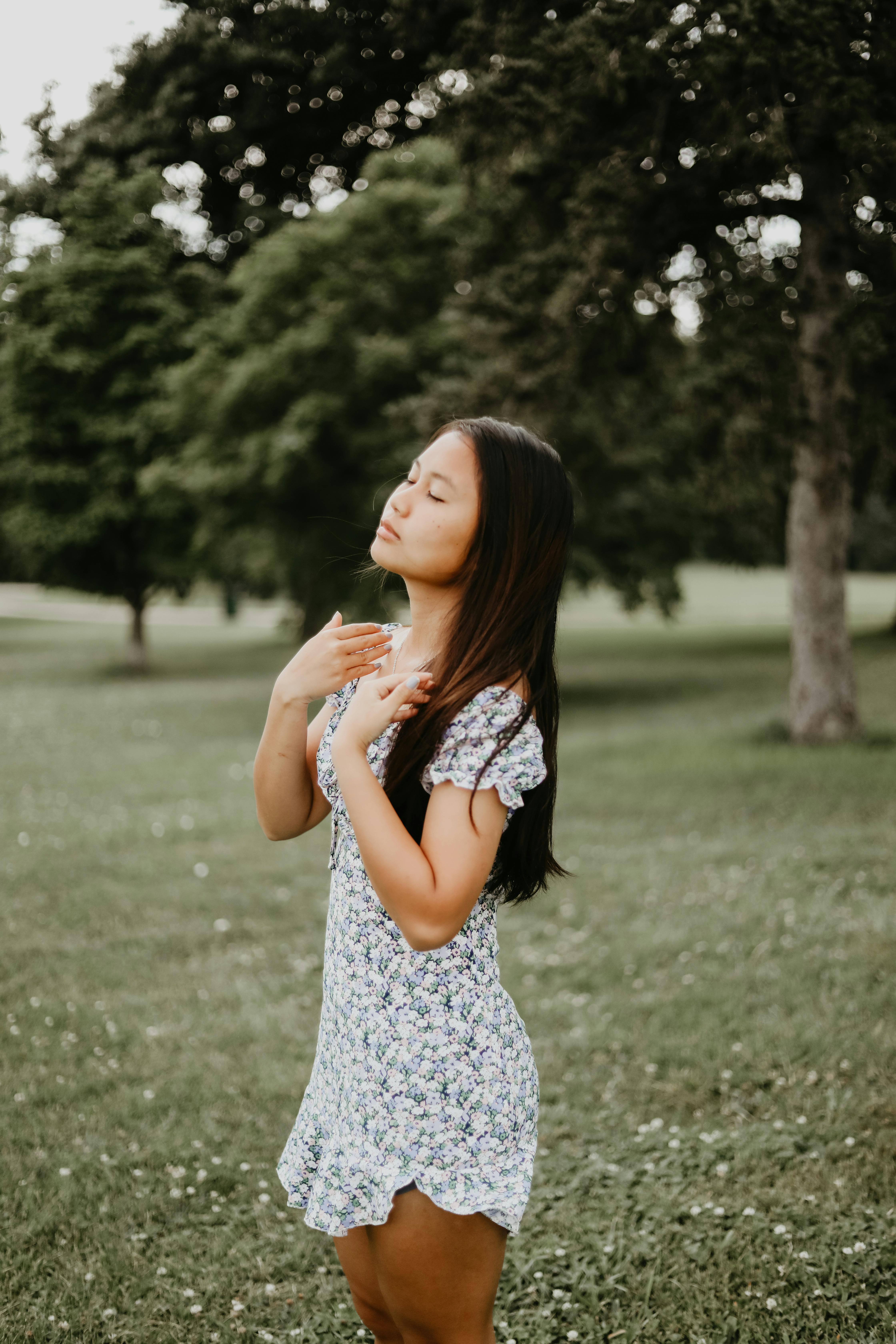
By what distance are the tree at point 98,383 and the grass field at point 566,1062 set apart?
561 inches

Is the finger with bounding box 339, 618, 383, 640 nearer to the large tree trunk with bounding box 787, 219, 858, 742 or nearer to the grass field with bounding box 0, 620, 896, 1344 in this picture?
the grass field with bounding box 0, 620, 896, 1344

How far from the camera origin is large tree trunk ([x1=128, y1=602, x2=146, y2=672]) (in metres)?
26.2

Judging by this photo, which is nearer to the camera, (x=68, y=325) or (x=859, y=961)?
(x=859, y=961)

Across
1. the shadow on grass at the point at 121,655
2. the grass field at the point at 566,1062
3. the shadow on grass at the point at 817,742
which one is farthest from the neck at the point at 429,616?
the shadow on grass at the point at 121,655

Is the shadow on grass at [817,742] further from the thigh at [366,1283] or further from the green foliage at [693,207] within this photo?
the thigh at [366,1283]

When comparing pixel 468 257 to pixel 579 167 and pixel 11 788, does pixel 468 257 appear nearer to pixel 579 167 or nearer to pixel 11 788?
pixel 579 167

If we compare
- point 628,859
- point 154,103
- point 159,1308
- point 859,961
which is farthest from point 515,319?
point 154,103

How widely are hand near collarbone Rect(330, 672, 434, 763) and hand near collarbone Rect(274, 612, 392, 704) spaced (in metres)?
0.09

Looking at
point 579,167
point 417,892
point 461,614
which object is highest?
point 579,167

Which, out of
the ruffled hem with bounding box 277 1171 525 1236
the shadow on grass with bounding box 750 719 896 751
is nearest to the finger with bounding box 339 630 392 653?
the ruffled hem with bounding box 277 1171 525 1236

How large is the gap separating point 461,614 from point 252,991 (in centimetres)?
449

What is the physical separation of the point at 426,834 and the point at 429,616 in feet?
1.45

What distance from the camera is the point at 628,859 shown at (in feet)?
27.2

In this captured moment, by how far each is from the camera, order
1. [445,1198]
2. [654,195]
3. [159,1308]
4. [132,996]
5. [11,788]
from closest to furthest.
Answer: [445,1198], [159,1308], [132,996], [654,195], [11,788]
